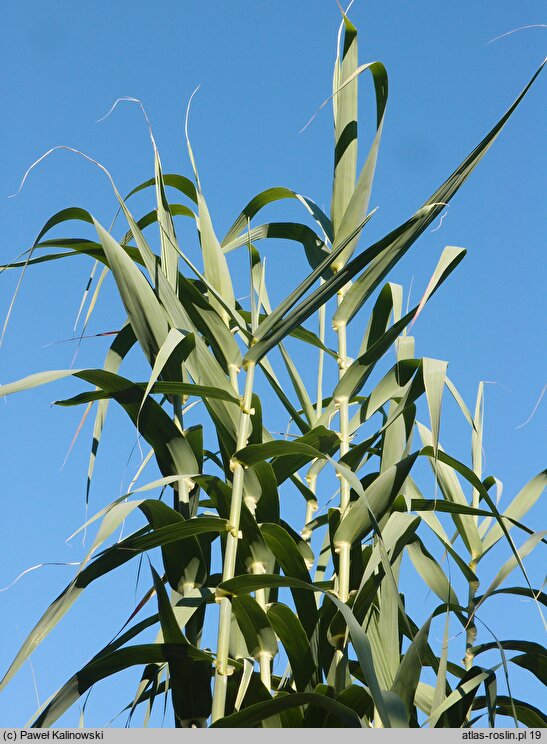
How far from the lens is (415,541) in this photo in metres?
1.04

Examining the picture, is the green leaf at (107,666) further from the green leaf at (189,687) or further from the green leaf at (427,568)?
the green leaf at (427,568)

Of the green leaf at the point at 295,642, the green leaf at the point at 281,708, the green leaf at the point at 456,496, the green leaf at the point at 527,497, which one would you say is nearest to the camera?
the green leaf at the point at 281,708

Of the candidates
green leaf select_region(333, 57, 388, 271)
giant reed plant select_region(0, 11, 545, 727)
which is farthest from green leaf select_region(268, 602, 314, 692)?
green leaf select_region(333, 57, 388, 271)

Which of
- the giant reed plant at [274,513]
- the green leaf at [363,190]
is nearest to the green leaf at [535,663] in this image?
the giant reed plant at [274,513]

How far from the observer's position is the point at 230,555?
2.66 ft

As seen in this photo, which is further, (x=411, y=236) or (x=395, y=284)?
(x=395, y=284)

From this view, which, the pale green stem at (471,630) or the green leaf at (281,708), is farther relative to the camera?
the pale green stem at (471,630)

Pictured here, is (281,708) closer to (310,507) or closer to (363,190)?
(310,507)

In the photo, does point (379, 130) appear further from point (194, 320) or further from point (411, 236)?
point (194, 320)

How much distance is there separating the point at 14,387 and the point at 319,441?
335 mm

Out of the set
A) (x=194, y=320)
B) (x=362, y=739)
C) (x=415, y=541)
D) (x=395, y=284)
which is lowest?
(x=362, y=739)

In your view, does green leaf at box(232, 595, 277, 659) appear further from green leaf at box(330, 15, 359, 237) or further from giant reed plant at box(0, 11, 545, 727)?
green leaf at box(330, 15, 359, 237)

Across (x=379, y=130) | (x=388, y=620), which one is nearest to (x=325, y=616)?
(x=388, y=620)

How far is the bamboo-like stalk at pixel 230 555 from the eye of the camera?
76 centimetres
